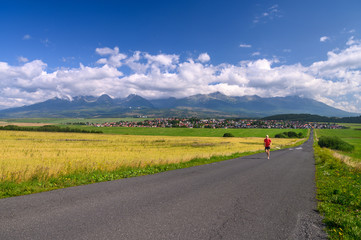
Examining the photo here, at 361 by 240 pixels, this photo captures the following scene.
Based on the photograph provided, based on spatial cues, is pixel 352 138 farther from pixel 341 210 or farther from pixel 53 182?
pixel 53 182

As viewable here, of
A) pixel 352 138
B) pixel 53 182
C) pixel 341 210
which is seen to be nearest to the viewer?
pixel 341 210

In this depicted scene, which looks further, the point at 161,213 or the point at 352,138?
the point at 352,138

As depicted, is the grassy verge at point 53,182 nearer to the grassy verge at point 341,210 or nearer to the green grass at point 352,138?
the grassy verge at point 341,210

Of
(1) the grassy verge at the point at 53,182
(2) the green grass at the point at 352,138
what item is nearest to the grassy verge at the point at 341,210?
(1) the grassy verge at the point at 53,182

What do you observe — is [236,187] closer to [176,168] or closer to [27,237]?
[176,168]

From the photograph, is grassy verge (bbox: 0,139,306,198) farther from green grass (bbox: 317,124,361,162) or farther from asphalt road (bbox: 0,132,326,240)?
green grass (bbox: 317,124,361,162)

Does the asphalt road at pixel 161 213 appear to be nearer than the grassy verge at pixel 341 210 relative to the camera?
Yes

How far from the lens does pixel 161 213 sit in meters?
5.66

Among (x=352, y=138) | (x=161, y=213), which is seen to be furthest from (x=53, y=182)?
(x=352, y=138)

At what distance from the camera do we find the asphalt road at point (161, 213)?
4555 mm

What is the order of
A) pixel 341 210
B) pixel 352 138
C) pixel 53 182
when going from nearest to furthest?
pixel 341 210 → pixel 53 182 → pixel 352 138

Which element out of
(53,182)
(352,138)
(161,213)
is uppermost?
(161,213)

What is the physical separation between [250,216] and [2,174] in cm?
1076

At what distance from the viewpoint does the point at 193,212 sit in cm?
584
